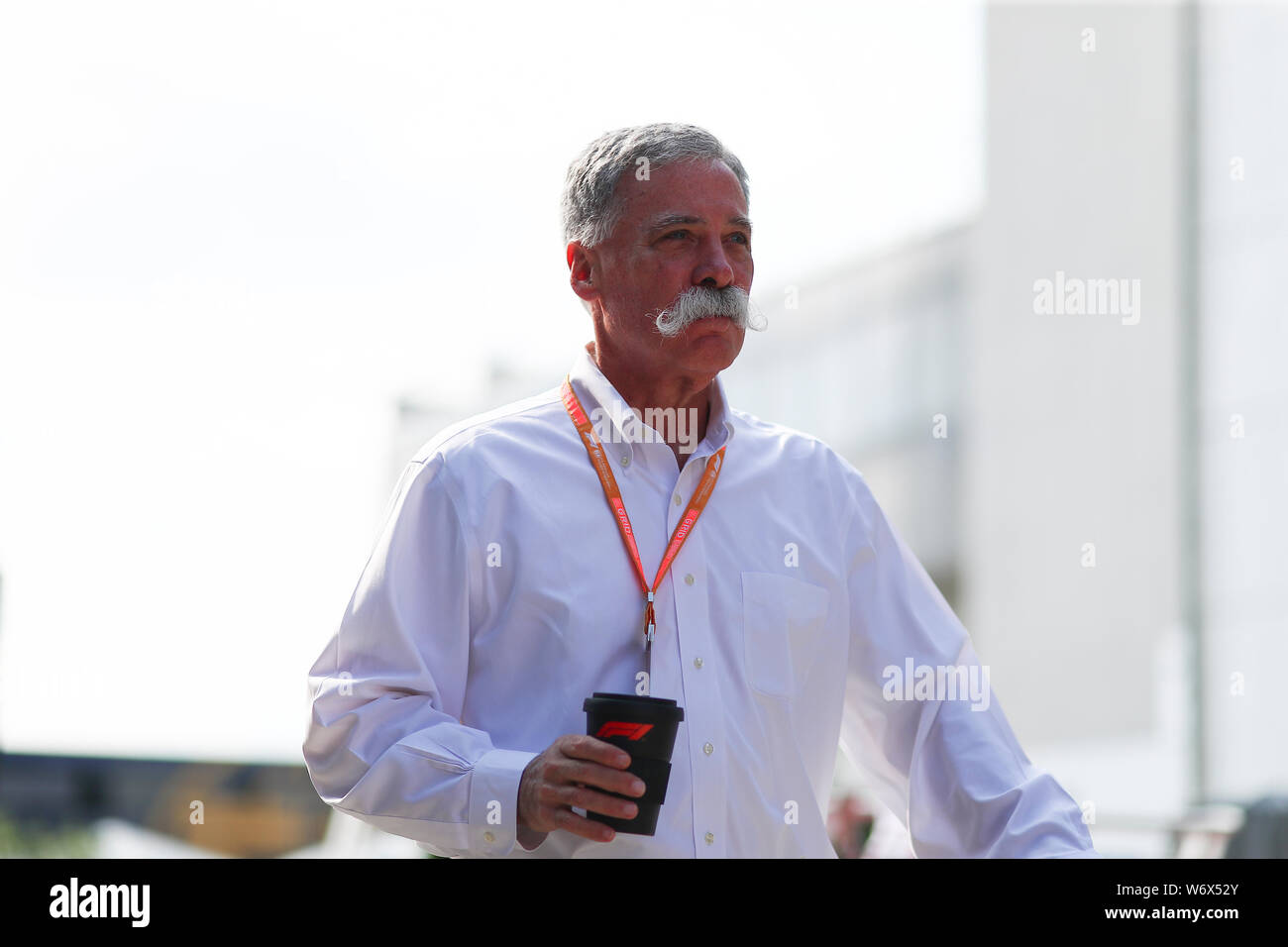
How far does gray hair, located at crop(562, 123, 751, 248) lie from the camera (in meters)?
3.09

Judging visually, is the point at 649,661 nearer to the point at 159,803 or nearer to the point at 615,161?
the point at 615,161

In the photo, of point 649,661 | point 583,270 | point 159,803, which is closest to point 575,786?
point 649,661

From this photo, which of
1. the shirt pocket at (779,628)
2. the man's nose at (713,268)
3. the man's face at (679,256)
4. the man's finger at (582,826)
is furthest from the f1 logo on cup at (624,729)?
the man's nose at (713,268)

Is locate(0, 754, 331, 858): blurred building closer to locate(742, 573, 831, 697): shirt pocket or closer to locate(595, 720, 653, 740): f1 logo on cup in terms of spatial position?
locate(742, 573, 831, 697): shirt pocket

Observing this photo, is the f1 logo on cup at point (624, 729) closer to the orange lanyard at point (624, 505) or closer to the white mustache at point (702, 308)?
the orange lanyard at point (624, 505)

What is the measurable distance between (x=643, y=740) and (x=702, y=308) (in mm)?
981

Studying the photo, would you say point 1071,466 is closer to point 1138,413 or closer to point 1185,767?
point 1138,413

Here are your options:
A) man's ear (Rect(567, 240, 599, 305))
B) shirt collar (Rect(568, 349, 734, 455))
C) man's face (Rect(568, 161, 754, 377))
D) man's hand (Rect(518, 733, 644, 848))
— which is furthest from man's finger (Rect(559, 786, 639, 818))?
man's ear (Rect(567, 240, 599, 305))

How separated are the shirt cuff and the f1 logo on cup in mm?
228

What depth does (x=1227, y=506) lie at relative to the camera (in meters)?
16.1

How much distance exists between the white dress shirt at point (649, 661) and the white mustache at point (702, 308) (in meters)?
0.23

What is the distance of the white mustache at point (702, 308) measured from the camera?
9.71 ft

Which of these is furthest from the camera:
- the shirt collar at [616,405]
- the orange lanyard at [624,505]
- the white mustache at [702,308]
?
the shirt collar at [616,405]
